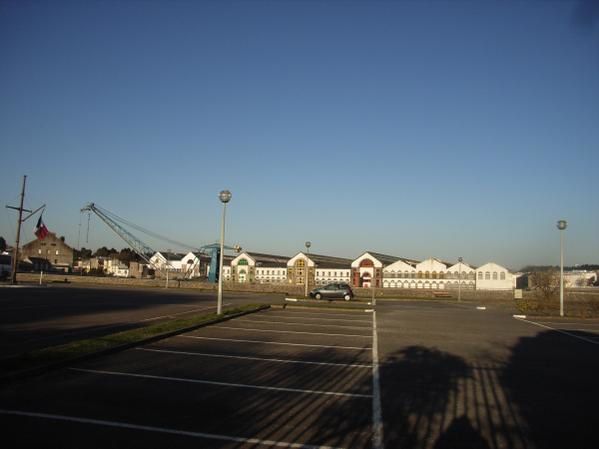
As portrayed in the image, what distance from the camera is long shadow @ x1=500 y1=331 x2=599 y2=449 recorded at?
253 inches

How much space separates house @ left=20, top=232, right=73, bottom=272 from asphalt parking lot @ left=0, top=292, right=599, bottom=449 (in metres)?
118

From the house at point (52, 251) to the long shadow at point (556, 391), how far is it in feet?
394

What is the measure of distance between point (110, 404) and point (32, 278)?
65347 millimetres

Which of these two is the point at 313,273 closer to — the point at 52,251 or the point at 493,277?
the point at 493,277

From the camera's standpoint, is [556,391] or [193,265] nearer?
[556,391]

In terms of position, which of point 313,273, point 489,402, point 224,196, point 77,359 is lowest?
point 489,402

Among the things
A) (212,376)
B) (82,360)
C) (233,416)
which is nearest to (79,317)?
(82,360)

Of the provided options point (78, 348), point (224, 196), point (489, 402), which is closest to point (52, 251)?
point (224, 196)

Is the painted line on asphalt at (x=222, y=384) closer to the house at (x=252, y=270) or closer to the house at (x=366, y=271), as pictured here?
the house at (x=366, y=271)

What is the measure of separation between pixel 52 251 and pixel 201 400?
419 ft

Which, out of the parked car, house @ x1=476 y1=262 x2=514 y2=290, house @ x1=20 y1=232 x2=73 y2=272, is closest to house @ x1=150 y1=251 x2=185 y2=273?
house @ x1=20 y1=232 x2=73 y2=272

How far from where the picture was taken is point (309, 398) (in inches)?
311

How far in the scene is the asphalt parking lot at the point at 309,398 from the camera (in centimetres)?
600

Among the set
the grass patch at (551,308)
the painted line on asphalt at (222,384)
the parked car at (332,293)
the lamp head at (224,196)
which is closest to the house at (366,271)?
the parked car at (332,293)
